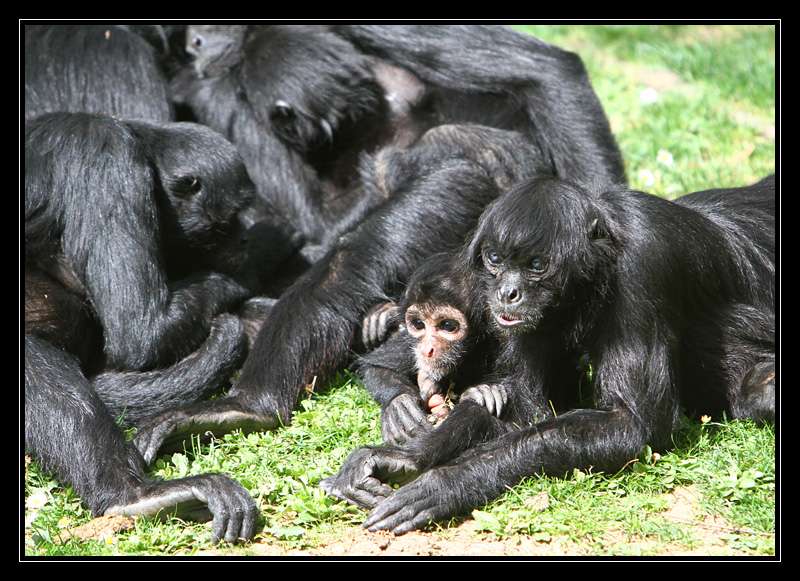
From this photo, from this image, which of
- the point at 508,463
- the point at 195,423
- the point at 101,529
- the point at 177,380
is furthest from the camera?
the point at 177,380

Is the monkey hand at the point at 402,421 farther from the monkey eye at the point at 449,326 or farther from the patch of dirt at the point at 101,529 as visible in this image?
the patch of dirt at the point at 101,529

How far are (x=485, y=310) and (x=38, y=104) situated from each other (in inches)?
175

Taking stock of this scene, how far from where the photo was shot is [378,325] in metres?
7.91

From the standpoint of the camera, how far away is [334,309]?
7914 millimetres

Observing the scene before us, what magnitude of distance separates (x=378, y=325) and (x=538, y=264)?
1.87 m

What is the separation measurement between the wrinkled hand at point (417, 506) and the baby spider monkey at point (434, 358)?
731 mm

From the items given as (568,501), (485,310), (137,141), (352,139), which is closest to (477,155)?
(352,139)

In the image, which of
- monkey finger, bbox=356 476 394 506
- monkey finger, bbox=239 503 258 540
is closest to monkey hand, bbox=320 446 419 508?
monkey finger, bbox=356 476 394 506

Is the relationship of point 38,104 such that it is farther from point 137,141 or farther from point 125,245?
point 125,245

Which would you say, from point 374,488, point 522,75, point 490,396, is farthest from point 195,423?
point 522,75

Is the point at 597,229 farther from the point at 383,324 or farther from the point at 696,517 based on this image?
the point at 383,324

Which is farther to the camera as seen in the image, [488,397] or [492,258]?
[488,397]

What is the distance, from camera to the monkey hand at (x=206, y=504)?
5.96 m

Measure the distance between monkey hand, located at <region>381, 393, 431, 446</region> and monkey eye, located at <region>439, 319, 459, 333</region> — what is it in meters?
0.51
